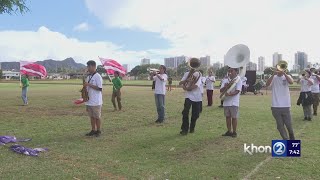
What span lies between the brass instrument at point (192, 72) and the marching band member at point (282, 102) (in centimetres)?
246

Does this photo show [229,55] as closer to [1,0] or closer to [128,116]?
[128,116]

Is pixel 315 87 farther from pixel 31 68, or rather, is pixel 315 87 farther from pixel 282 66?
pixel 31 68

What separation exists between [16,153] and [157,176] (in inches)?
132

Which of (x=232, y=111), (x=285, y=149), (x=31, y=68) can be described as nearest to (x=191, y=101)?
(x=232, y=111)

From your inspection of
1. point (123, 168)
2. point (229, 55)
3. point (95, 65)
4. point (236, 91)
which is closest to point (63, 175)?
point (123, 168)

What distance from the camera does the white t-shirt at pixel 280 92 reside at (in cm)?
870

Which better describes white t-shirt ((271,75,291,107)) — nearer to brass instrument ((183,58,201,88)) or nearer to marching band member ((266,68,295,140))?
marching band member ((266,68,295,140))

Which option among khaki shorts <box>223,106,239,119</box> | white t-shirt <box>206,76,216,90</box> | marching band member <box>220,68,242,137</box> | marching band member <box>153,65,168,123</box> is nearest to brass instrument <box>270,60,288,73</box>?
marching band member <box>220,68,242,137</box>

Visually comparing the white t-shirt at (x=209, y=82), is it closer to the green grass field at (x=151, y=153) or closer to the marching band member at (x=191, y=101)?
the green grass field at (x=151, y=153)

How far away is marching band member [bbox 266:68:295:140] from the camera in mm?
8680

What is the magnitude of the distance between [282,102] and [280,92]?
0.23 metres

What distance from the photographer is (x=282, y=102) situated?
342 inches

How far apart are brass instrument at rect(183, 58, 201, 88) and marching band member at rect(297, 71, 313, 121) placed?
5.23 metres

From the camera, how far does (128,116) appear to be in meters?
15.4
